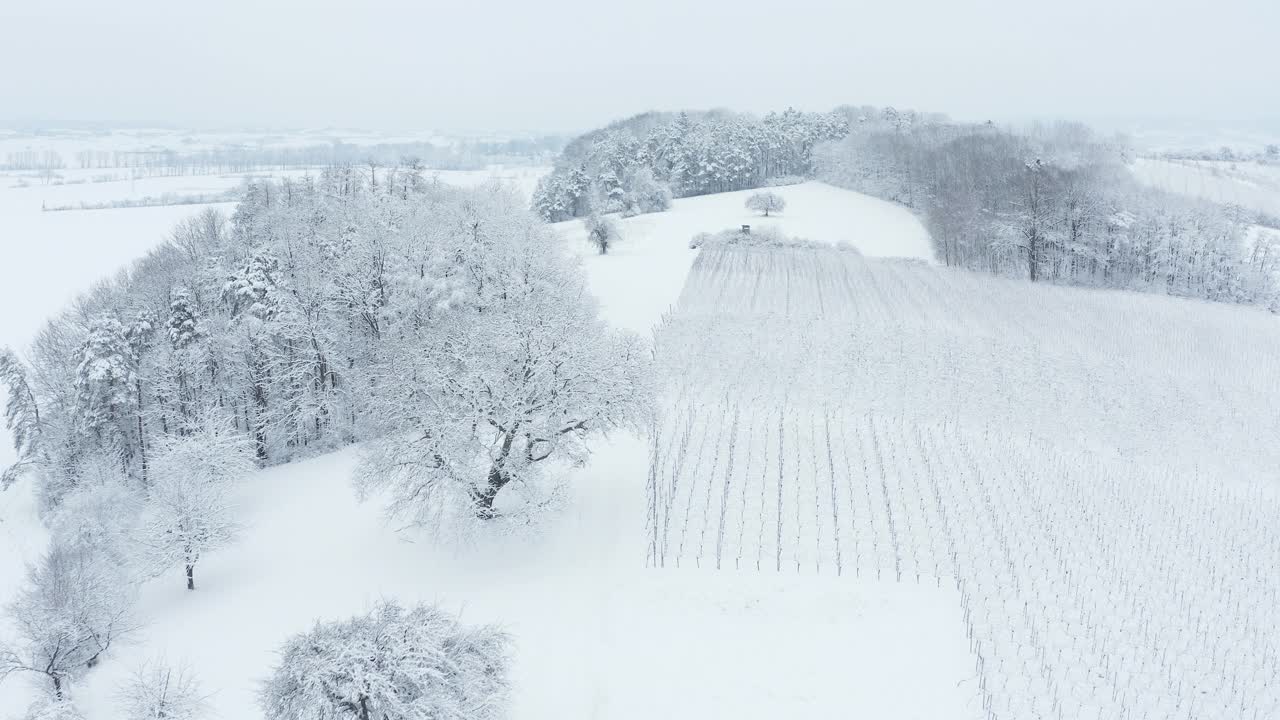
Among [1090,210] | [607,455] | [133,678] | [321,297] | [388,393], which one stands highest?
[1090,210]

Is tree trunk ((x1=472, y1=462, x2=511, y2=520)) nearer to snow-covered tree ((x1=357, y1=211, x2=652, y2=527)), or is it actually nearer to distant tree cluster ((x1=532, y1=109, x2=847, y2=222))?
snow-covered tree ((x1=357, y1=211, x2=652, y2=527))

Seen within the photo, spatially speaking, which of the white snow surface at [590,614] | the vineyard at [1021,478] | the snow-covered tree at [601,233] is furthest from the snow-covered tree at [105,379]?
the snow-covered tree at [601,233]

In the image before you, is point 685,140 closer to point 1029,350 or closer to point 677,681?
point 1029,350

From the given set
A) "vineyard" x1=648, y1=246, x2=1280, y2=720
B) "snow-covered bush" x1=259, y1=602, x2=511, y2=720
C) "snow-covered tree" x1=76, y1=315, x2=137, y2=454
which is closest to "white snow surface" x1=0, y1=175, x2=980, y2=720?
"vineyard" x1=648, y1=246, x2=1280, y2=720

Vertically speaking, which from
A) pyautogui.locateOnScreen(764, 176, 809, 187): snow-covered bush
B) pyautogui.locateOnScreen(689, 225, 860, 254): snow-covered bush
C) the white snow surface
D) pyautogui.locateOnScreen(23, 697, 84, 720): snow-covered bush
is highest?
pyautogui.locateOnScreen(764, 176, 809, 187): snow-covered bush

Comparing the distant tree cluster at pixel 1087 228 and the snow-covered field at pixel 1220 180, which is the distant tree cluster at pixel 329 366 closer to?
the distant tree cluster at pixel 1087 228

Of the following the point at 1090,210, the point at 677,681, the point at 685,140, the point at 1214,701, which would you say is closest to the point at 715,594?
the point at 677,681

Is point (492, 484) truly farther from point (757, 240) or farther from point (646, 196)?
point (646, 196)

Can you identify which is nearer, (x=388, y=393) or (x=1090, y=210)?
(x=388, y=393)
